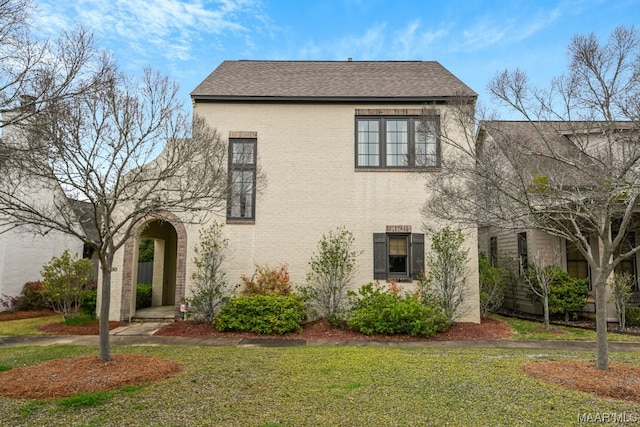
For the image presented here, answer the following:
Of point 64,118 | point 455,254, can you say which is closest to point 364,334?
point 455,254

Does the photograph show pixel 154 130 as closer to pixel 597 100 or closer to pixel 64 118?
pixel 64 118

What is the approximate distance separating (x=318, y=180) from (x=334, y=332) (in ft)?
14.3

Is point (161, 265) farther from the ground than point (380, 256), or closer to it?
closer to it

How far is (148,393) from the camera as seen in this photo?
5.66 metres

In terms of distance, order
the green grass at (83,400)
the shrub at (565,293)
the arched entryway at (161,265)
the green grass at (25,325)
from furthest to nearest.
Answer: the shrub at (565,293) < the arched entryway at (161,265) < the green grass at (25,325) < the green grass at (83,400)

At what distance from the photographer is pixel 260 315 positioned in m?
10.8

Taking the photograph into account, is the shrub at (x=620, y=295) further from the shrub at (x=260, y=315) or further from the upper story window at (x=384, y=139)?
the shrub at (x=260, y=315)

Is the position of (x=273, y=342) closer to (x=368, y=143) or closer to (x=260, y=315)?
(x=260, y=315)

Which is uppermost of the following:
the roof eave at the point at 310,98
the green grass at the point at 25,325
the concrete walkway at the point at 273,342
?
the roof eave at the point at 310,98

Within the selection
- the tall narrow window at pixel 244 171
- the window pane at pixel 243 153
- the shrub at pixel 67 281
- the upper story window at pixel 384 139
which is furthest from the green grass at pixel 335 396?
the upper story window at pixel 384 139

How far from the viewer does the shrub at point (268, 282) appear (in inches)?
463

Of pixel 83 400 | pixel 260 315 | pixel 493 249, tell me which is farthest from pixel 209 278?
pixel 493 249

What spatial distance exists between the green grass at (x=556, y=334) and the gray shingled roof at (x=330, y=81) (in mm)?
6569

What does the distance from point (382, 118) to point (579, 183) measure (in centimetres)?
642
